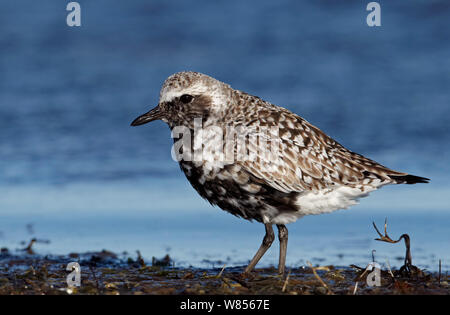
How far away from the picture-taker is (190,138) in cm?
883

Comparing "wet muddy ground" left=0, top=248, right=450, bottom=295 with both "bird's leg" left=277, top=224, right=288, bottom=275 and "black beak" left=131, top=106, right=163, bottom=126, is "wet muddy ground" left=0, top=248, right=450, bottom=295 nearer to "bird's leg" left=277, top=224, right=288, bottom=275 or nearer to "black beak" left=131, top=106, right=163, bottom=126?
"bird's leg" left=277, top=224, right=288, bottom=275

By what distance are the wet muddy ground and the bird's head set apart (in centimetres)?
235

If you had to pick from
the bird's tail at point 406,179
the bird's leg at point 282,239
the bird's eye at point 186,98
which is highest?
the bird's eye at point 186,98

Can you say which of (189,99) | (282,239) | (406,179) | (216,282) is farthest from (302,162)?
(216,282)

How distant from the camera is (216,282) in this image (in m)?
8.06

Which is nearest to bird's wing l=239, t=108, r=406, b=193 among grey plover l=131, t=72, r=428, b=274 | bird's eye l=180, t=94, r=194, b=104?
grey plover l=131, t=72, r=428, b=274

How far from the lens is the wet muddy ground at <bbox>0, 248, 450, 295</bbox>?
7.40 metres

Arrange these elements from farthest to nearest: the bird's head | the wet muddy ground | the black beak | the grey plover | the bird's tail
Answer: the bird's tail
the black beak
the bird's head
the grey plover
the wet muddy ground

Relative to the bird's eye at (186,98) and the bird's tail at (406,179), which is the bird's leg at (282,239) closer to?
the bird's tail at (406,179)

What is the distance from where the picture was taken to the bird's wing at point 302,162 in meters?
8.72

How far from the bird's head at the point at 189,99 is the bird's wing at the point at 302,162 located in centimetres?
66

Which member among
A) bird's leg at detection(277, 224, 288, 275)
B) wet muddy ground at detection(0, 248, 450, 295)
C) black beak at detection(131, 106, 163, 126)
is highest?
black beak at detection(131, 106, 163, 126)

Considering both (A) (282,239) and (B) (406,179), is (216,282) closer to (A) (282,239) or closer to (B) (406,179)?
(A) (282,239)

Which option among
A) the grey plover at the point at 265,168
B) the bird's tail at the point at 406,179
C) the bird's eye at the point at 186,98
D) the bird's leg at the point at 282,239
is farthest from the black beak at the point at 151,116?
the bird's tail at the point at 406,179
